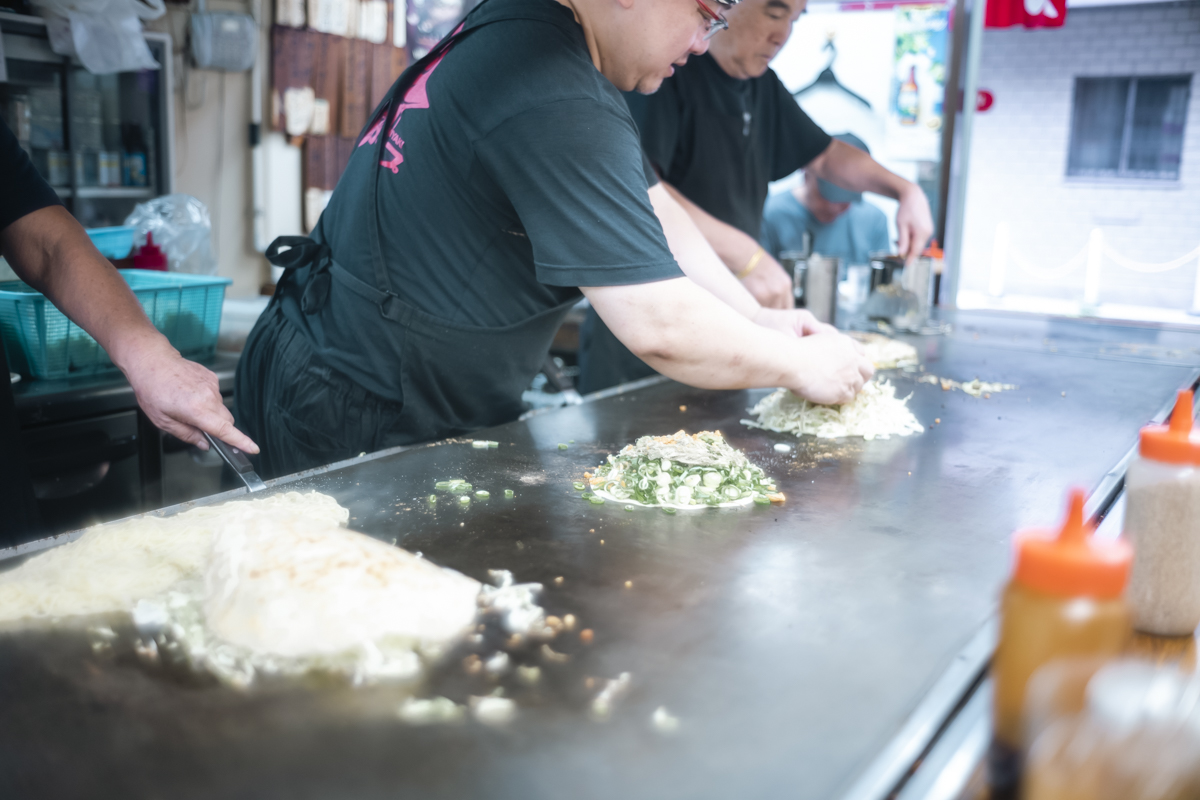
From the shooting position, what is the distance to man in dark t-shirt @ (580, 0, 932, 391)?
2646 mm

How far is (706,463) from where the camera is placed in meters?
1.46

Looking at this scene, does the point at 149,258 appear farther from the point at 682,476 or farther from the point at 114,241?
the point at 682,476

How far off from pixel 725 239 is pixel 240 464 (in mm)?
1587

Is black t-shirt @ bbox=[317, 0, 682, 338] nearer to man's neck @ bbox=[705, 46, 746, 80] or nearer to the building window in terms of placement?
man's neck @ bbox=[705, 46, 746, 80]

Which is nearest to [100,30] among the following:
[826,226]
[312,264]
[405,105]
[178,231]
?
[178,231]

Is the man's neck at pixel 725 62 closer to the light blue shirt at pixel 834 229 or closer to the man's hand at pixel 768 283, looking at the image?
the man's hand at pixel 768 283

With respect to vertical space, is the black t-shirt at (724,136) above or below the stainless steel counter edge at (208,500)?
above

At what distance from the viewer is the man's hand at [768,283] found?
2.61 meters

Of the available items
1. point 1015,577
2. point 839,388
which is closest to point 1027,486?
point 839,388

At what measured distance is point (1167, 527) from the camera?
943mm

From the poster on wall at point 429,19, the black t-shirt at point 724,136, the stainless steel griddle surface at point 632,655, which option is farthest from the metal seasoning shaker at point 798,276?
the poster on wall at point 429,19

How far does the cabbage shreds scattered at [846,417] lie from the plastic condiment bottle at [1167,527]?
0.89 metres

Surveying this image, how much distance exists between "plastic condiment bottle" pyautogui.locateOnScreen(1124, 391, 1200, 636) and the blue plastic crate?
3001 millimetres

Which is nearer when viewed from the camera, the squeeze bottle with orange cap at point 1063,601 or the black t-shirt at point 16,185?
the squeeze bottle with orange cap at point 1063,601
